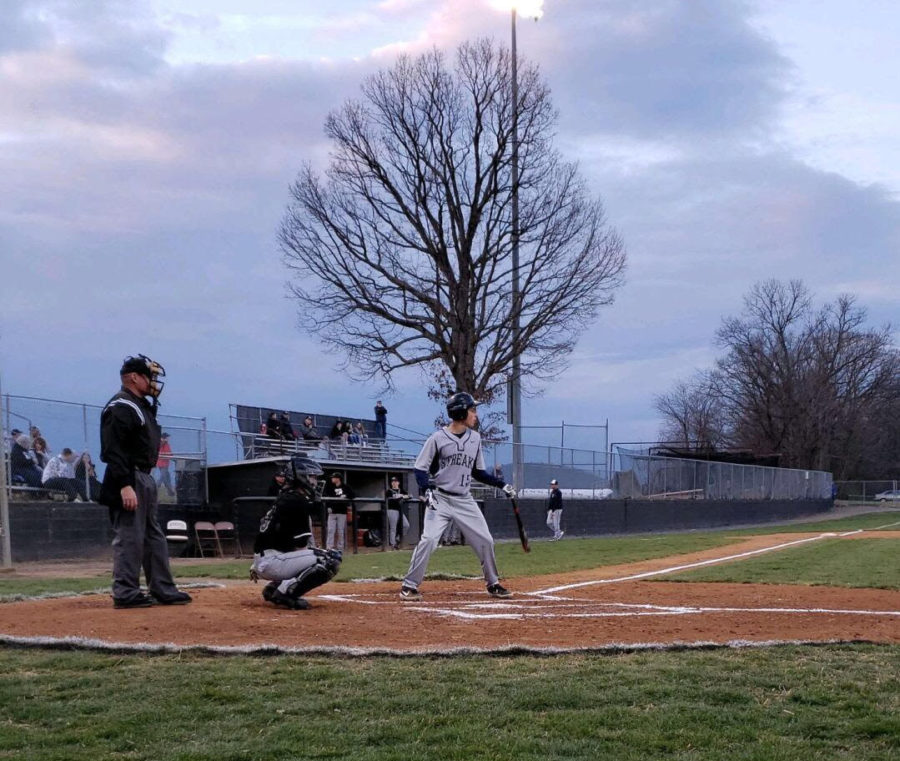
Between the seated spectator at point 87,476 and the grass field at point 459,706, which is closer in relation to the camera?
the grass field at point 459,706

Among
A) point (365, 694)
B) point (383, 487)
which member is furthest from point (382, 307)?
point (365, 694)

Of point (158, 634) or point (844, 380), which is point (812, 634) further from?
point (844, 380)

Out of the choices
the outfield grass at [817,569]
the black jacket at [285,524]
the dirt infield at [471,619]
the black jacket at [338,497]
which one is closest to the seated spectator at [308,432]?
the black jacket at [338,497]

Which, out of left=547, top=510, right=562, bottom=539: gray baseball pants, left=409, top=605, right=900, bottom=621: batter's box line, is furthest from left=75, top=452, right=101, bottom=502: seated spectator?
left=547, top=510, right=562, bottom=539: gray baseball pants

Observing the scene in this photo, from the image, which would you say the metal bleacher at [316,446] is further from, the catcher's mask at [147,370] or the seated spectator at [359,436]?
the catcher's mask at [147,370]

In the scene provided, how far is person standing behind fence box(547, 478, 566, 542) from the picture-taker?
105ft

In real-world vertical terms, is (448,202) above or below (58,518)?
above

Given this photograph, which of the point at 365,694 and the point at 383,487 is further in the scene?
the point at 383,487

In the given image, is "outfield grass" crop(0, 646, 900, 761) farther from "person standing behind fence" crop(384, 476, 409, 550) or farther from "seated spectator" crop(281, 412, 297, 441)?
"seated spectator" crop(281, 412, 297, 441)

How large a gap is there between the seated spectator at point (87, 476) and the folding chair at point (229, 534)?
8.60ft

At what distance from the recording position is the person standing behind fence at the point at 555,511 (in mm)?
32031

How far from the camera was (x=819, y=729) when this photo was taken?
16.8 feet

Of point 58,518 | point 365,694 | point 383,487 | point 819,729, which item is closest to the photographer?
point 819,729

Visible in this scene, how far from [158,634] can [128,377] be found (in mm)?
2374
